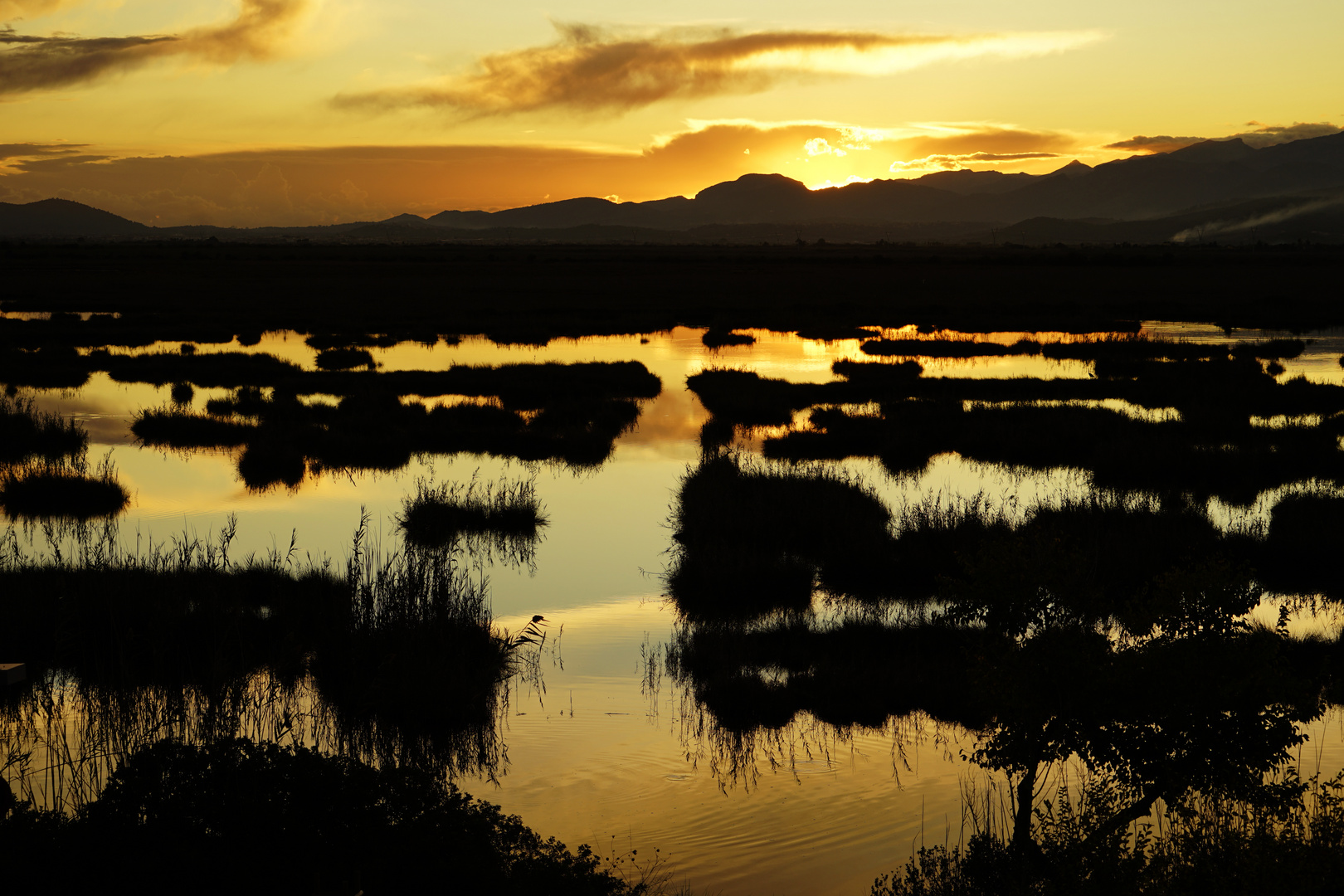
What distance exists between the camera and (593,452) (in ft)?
78.7

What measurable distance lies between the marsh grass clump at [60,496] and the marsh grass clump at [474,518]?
17.6 feet

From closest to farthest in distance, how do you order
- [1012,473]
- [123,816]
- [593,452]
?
[123,816], [1012,473], [593,452]

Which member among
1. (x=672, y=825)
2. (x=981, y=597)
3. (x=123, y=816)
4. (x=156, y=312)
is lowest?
(x=672, y=825)

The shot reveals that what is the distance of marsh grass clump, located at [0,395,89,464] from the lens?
22250 mm

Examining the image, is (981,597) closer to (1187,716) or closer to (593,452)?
(1187,716)

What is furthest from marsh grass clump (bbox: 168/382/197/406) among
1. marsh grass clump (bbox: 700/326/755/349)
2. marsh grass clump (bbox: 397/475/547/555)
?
marsh grass clump (bbox: 700/326/755/349)

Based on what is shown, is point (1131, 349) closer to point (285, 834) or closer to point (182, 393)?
point (182, 393)

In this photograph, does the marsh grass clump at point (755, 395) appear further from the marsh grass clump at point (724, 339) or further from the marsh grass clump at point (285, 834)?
the marsh grass clump at point (285, 834)

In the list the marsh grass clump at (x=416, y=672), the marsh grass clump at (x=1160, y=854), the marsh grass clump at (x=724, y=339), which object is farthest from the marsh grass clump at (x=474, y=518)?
the marsh grass clump at (x=724, y=339)

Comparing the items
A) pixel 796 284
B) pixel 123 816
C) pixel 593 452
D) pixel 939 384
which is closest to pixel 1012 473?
pixel 593 452

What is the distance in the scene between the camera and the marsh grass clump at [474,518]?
54.7ft

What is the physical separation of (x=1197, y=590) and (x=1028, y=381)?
27.5m

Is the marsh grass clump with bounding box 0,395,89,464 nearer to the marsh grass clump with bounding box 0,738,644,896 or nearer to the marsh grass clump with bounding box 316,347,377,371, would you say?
A: the marsh grass clump with bounding box 316,347,377,371

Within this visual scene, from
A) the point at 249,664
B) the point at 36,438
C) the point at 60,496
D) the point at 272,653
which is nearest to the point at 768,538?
the point at 272,653
